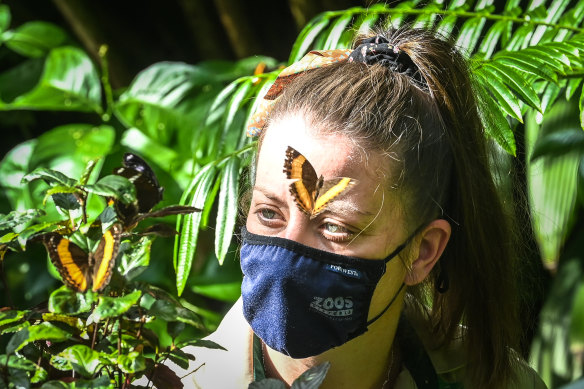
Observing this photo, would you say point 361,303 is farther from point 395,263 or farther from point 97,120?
point 97,120

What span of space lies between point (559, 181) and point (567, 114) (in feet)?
0.62

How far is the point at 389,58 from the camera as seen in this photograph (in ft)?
4.28

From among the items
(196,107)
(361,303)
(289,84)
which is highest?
(289,84)

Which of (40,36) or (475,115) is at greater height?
(475,115)

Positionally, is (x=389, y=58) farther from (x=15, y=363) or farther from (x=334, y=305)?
(x=15, y=363)

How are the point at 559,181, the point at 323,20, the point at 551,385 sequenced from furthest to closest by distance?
1. the point at 551,385
2. the point at 559,181
3. the point at 323,20

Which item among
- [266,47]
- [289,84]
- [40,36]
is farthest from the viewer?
[266,47]

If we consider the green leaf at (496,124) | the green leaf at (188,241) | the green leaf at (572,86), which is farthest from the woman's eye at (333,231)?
the green leaf at (572,86)

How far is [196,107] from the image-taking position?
2.33 m

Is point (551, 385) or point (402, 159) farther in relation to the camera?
point (551, 385)

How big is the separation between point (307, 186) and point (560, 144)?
40.3 inches

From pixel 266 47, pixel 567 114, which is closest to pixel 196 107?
pixel 266 47

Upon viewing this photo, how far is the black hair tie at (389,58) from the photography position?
1.30m

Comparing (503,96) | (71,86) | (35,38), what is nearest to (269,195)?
(503,96)
